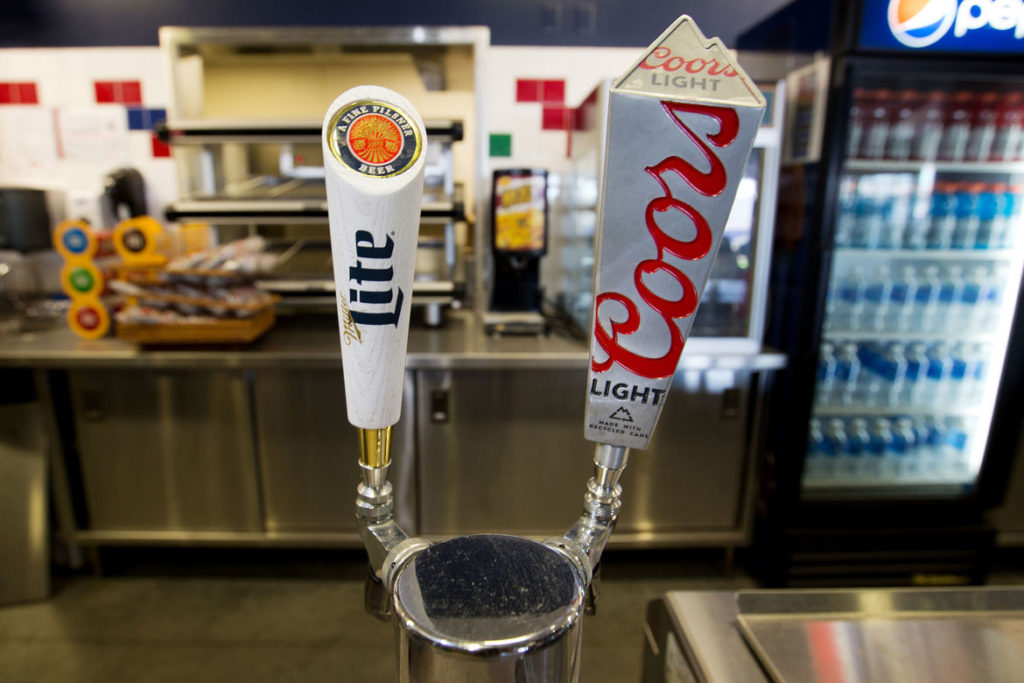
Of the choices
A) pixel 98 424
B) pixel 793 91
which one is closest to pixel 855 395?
pixel 793 91

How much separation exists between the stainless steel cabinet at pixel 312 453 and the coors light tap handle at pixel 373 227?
5.66 feet

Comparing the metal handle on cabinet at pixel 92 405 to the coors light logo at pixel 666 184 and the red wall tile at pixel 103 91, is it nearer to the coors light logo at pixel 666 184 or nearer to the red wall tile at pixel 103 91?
the red wall tile at pixel 103 91

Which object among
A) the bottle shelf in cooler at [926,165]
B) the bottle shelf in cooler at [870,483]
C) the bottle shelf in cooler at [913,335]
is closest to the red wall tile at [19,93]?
the bottle shelf in cooler at [926,165]

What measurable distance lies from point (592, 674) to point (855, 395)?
5.09 feet

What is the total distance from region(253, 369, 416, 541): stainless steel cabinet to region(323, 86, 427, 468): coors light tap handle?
1.73 meters

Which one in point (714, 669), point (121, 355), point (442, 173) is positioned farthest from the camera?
point (442, 173)

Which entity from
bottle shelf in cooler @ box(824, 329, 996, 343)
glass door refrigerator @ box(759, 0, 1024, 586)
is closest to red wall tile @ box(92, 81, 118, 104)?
glass door refrigerator @ box(759, 0, 1024, 586)

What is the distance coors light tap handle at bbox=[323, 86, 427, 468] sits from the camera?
41 cm

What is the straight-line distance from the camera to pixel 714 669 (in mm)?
785

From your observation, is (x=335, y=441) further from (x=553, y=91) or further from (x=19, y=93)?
(x=19, y=93)

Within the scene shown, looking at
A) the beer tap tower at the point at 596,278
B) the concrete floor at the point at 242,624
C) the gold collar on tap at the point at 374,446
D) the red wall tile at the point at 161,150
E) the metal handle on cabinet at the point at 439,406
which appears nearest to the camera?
the beer tap tower at the point at 596,278

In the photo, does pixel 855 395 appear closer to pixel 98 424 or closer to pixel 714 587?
pixel 714 587

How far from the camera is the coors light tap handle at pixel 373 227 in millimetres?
408

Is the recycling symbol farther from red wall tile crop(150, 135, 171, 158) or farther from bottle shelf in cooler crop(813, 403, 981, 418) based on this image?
red wall tile crop(150, 135, 171, 158)
